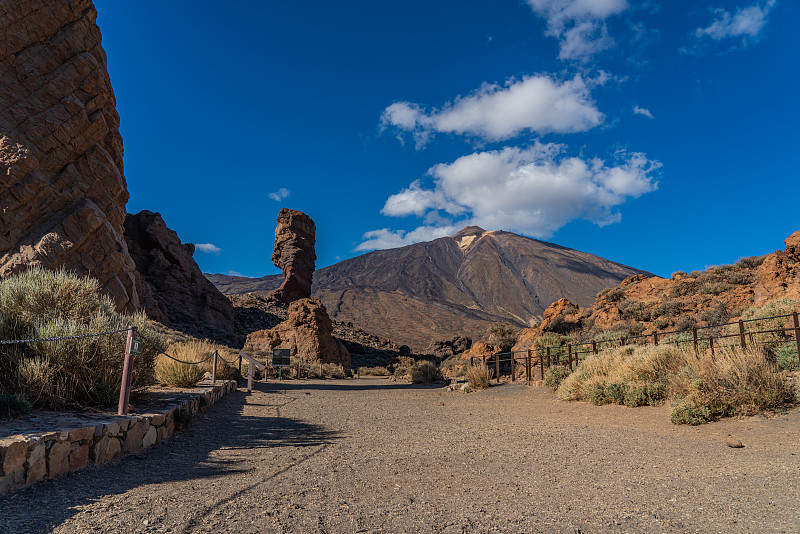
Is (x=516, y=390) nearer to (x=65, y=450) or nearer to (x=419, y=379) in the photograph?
(x=419, y=379)

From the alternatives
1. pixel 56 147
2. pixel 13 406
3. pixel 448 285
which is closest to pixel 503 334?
pixel 56 147

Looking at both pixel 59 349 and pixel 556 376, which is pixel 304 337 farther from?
pixel 59 349

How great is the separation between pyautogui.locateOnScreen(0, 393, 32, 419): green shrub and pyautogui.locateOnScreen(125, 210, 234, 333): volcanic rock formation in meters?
35.8

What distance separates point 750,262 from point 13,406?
86.0 feet

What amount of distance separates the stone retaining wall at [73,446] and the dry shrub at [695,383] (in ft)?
25.8

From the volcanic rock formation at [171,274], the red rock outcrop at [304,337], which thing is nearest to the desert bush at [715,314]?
the red rock outcrop at [304,337]

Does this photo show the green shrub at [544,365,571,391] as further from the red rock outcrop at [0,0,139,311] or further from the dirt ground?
the red rock outcrop at [0,0,139,311]

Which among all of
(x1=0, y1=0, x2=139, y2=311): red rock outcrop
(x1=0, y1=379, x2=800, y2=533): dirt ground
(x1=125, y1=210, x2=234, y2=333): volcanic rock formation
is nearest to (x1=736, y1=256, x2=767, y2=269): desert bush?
(x1=0, y1=379, x2=800, y2=533): dirt ground

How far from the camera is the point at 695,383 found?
770 cm

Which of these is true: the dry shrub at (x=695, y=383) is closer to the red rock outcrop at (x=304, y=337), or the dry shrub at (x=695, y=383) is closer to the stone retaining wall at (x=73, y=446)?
the stone retaining wall at (x=73, y=446)

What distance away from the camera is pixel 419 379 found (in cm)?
2333

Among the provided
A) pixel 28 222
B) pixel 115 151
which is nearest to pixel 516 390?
pixel 28 222

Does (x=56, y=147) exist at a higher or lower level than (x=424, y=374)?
higher

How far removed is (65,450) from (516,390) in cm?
1321
